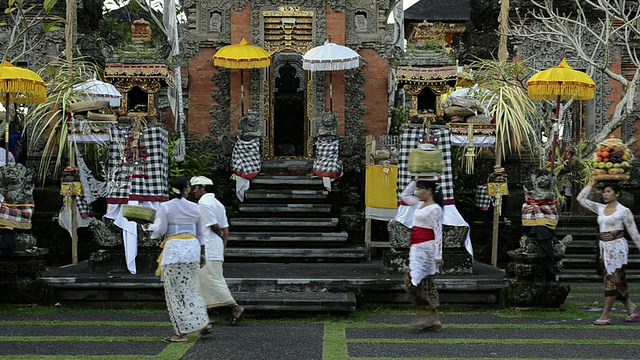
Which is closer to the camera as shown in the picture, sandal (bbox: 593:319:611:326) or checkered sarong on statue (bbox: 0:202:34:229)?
sandal (bbox: 593:319:611:326)

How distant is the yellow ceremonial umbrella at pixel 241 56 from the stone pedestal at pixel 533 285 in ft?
24.2

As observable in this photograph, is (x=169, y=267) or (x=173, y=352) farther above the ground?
(x=169, y=267)

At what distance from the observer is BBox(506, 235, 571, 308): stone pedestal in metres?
9.57

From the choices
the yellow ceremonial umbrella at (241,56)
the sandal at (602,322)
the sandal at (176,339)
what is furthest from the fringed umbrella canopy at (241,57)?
the sandal at (602,322)

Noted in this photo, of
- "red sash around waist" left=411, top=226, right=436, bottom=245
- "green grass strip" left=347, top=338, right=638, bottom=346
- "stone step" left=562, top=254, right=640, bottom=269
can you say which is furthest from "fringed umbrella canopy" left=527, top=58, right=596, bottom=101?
"green grass strip" left=347, top=338, right=638, bottom=346

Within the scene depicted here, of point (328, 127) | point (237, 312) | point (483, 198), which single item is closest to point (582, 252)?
point (483, 198)

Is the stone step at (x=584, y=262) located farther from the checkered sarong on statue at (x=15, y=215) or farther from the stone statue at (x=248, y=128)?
the checkered sarong on statue at (x=15, y=215)

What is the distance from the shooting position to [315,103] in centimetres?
1617

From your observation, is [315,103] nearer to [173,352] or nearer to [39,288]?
[39,288]

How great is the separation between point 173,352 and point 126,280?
2923 millimetres

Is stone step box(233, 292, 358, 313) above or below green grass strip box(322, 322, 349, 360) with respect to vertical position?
above

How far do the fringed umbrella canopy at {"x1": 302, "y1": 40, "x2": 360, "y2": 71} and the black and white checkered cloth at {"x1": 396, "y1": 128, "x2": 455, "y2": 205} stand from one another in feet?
15.5

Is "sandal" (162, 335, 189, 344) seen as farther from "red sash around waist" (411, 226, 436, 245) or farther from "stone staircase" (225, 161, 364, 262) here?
"stone staircase" (225, 161, 364, 262)

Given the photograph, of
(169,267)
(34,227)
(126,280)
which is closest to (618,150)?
(169,267)
